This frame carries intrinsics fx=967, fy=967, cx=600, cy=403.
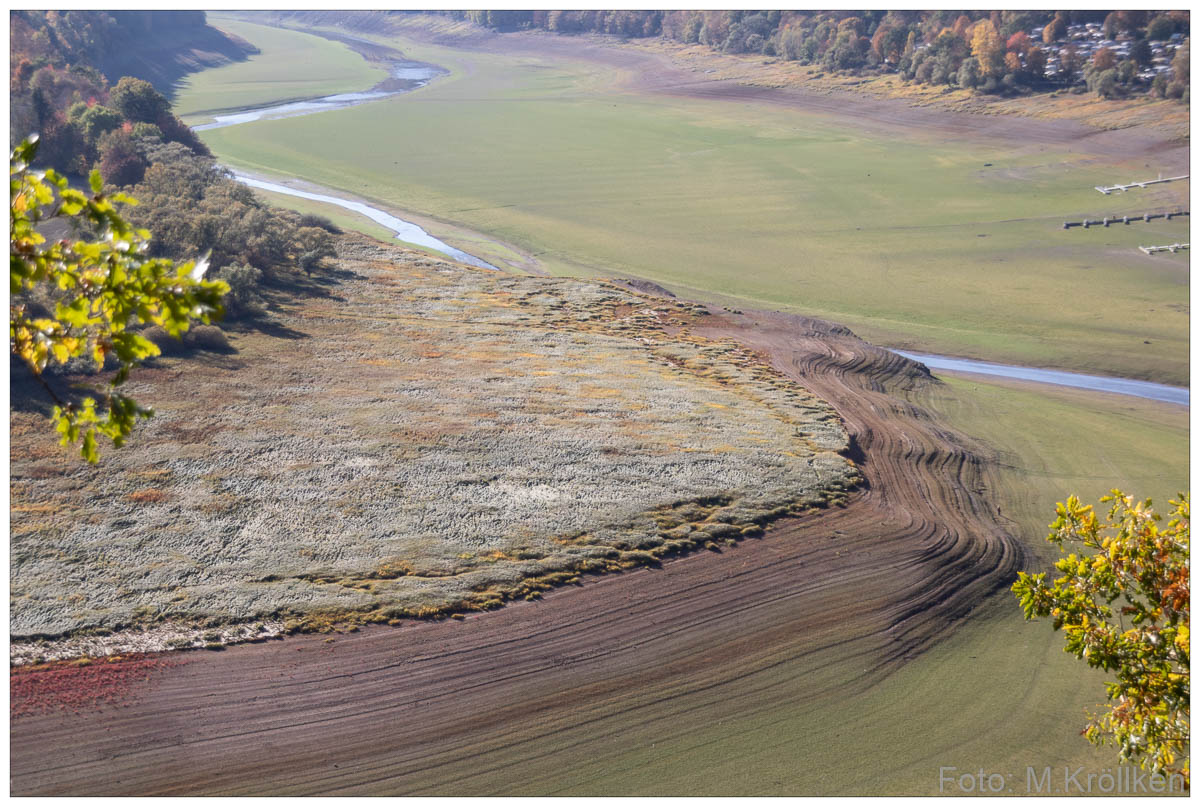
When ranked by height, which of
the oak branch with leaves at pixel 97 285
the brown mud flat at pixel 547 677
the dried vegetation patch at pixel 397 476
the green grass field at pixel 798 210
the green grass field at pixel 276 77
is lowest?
the brown mud flat at pixel 547 677

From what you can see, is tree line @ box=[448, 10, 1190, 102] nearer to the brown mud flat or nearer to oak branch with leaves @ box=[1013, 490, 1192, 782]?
the brown mud flat

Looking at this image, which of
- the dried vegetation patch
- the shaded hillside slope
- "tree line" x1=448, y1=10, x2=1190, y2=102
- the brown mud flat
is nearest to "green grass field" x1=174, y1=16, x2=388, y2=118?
the shaded hillside slope

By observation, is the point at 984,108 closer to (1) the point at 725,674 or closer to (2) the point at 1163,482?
(2) the point at 1163,482

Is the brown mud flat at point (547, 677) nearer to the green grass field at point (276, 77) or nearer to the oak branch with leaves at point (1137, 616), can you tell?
the oak branch with leaves at point (1137, 616)

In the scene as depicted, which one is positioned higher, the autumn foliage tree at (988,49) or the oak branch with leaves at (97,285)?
the autumn foliage tree at (988,49)

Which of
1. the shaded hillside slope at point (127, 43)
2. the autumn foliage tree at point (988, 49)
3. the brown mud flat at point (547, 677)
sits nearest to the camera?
the brown mud flat at point (547, 677)

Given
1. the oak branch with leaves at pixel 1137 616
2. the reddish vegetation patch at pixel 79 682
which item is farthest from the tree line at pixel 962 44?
the reddish vegetation patch at pixel 79 682

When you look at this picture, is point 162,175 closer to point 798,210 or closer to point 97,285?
point 798,210

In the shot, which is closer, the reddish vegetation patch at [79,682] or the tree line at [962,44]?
the reddish vegetation patch at [79,682]
